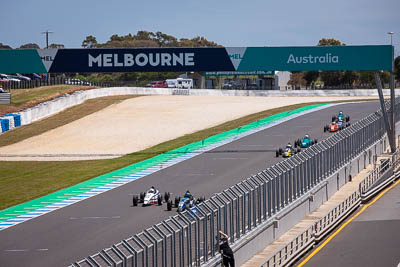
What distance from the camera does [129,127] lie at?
57219 millimetres

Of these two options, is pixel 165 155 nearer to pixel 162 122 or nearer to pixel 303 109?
pixel 162 122

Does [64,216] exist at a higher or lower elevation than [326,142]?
lower

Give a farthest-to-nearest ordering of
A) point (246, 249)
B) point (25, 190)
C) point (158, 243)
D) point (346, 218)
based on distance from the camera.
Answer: point (25, 190) → point (346, 218) → point (246, 249) → point (158, 243)

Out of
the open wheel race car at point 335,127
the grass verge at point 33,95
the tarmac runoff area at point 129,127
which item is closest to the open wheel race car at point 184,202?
the tarmac runoff area at point 129,127

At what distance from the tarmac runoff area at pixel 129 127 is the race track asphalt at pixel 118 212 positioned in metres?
8.66

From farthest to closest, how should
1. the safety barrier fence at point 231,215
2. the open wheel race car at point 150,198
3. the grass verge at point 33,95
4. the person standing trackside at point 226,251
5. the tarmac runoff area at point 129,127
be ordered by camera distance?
the grass verge at point 33,95
the tarmac runoff area at point 129,127
the open wheel race car at point 150,198
the person standing trackside at point 226,251
the safety barrier fence at point 231,215

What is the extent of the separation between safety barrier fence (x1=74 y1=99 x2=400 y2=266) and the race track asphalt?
2577 mm

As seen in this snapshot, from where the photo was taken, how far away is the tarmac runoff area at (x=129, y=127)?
4747cm

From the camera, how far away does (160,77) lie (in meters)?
139

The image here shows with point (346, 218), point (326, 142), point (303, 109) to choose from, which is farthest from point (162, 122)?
point (346, 218)

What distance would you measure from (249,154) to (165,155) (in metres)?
5.60

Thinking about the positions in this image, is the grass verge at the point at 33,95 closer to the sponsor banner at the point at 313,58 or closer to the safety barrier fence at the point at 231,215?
the sponsor banner at the point at 313,58

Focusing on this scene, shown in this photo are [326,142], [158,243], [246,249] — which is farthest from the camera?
[326,142]

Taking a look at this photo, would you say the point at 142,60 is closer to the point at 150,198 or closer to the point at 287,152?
the point at 287,152
